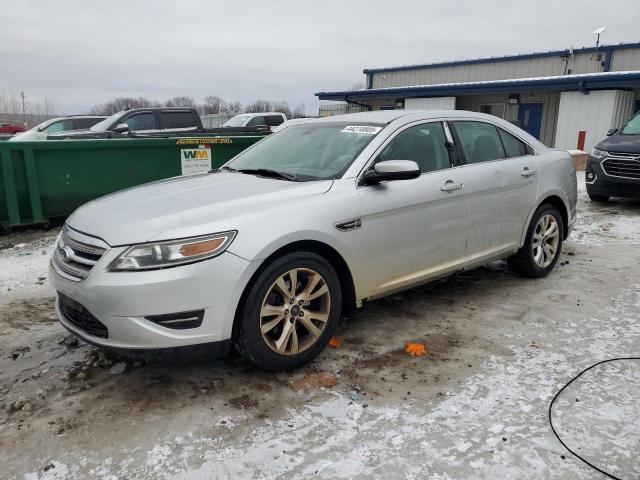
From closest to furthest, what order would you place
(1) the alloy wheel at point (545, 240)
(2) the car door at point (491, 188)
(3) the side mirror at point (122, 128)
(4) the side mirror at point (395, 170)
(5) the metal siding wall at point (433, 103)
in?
(4) the side mirror at point (395, 170)
(2) the car door at point (491, 188)
(1) the alloy wheel at point (545, 240)
(3) the side mirror at point (122, 128)
(5) the metal siding wall at point (433, 103)

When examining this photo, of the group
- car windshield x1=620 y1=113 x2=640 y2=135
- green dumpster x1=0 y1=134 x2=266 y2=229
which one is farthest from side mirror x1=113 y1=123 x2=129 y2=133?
car windshield x1=620 y1=113 x2=640 y2=135

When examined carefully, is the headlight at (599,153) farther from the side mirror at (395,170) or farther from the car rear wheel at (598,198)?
the side mirror at (395,170)

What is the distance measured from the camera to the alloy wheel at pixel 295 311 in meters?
3.31

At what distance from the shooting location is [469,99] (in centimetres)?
2439

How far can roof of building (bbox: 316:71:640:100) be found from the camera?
17.7 m

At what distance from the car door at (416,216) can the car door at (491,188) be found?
0.53 ft

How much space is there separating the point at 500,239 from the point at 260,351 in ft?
8.57

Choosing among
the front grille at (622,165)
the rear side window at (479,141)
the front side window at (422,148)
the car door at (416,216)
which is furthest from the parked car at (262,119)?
the car door at (416,216)

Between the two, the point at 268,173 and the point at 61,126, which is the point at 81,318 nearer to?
the point at 268,173

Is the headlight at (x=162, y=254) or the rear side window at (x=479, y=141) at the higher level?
the rear side window at (x=479, y=141)

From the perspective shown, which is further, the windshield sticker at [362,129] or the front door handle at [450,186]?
the front door handle at [450,186]

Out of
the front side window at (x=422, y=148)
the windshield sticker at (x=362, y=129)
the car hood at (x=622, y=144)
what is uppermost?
the windshield sticker at (x=362, y=129)

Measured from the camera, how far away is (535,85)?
2022cm

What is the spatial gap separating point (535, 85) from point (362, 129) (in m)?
18.4
